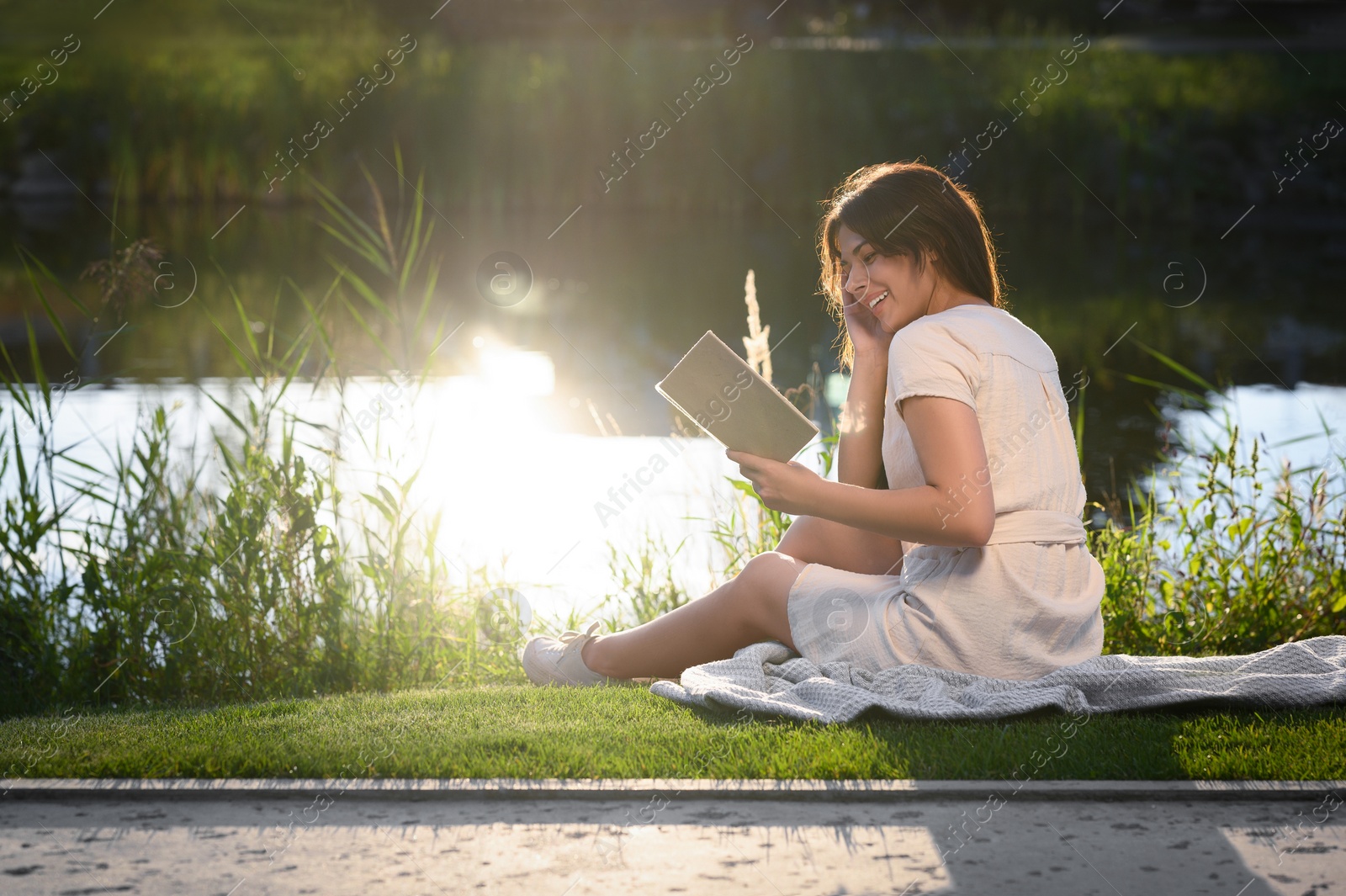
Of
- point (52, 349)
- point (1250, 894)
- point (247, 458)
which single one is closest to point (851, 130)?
point (52, 349)

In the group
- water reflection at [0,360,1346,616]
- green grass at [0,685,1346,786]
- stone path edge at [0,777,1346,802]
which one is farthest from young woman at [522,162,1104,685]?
water reflection at [0,360,1346,616]

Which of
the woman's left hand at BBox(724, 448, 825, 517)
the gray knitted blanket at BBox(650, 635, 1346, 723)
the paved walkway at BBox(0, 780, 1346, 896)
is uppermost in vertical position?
the woman's left hand at BBox(724, 448, 825, 517)

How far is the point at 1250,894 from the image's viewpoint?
6.81 feet

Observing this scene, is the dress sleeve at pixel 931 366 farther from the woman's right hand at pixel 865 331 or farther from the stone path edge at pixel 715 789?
the stone path edge at pixel 715 789

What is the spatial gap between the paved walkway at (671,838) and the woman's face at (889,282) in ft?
3.40

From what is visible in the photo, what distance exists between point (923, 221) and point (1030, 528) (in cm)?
69

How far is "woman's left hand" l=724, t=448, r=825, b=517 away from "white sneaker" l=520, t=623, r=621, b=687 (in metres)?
0.76

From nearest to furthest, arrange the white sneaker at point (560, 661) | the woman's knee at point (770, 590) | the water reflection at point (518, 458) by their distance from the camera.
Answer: the woman's knee at point (770, 590) → the white sneaker at point (560, 661) → the water reflection at point (518, 458)

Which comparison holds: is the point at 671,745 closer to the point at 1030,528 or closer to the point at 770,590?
the point at 770,590

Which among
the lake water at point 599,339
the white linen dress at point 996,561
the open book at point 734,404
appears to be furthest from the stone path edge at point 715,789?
the lake water at point 599,339

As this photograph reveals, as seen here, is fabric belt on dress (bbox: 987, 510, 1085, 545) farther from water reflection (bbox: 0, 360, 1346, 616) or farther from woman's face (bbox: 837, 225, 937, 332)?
water reflection (bbox: 0, 360, 1346, 616)

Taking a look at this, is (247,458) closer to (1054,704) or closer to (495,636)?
(495,636)

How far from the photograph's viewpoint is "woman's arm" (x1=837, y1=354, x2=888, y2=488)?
316cm

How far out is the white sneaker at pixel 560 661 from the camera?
11.0ft
